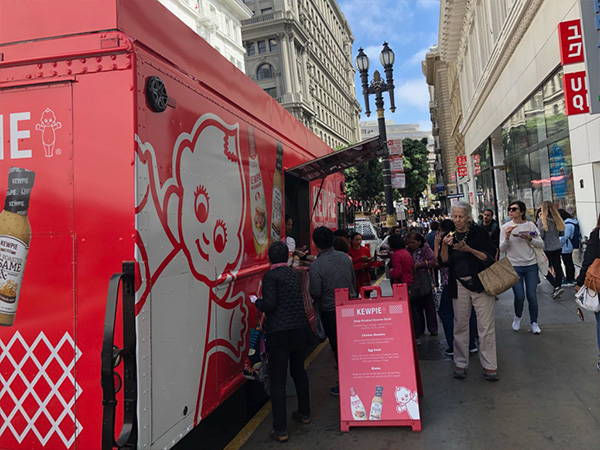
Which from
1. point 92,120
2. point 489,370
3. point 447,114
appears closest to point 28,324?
point 92,120

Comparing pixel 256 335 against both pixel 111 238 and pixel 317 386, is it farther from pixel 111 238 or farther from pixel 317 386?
pixel 111 238

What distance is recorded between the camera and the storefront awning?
6.39 m

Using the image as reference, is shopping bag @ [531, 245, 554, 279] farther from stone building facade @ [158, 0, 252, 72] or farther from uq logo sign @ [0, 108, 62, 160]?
Result: stone building facade @ [158, 0, 252, 72]

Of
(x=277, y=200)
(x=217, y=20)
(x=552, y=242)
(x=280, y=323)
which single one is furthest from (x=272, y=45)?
(x=280, y=323)

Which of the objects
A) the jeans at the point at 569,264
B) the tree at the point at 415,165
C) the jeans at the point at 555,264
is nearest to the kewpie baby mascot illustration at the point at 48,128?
the jeans at the point at 555,264

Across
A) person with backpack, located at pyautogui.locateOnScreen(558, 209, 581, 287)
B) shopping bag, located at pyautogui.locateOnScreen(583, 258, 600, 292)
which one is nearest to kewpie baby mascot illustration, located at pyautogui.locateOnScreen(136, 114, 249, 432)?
shopping bag, located at pyautogui.locateOnScreen(583, 258, 600, 292)

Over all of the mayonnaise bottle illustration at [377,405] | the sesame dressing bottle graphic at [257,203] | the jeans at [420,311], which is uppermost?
the sesame dressing bottle graphic at [257,203]

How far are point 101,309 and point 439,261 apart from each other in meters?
3.84

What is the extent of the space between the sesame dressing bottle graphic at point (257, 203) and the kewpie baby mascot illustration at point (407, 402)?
184 centimetres

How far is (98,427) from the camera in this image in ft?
8.32

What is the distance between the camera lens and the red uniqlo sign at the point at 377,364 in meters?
3.95

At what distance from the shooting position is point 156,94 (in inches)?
109

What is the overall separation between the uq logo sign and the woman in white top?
5.80 metres

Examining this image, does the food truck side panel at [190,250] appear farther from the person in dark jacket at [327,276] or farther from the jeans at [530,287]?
the jeans at [530,287]
